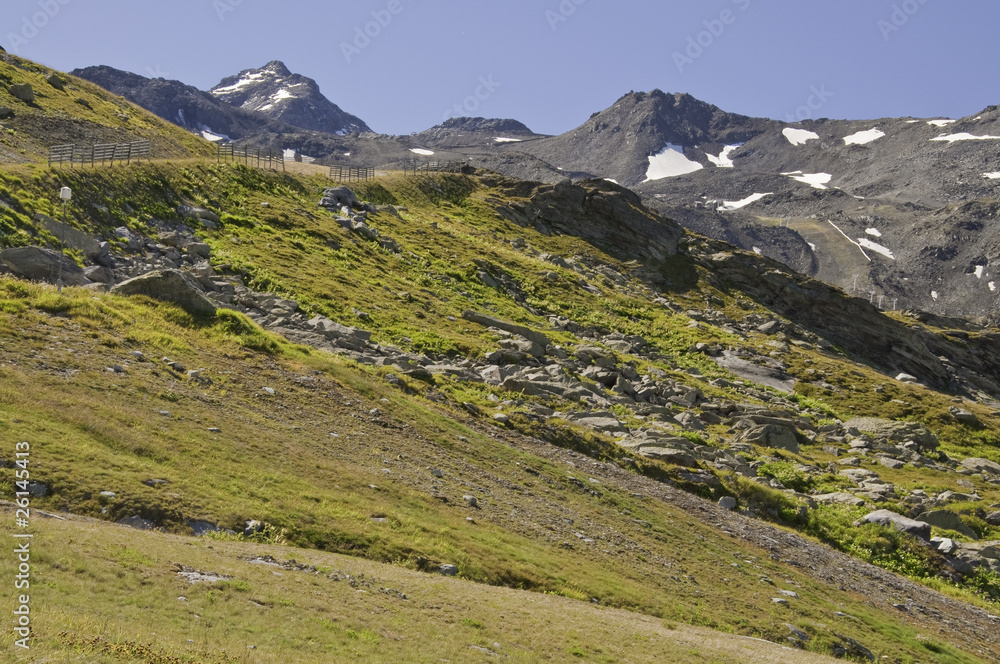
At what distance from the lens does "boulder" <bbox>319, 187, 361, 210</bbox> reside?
7369cm

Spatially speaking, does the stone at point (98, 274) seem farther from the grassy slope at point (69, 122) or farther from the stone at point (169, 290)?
the grassy slope at point (69, 122)

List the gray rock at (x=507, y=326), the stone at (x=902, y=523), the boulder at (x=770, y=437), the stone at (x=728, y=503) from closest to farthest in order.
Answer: the stone at (x=728, y=503) → the stone at (x=902, y=523) → the boulder at (x=770, y=437) → the gray rock at (x=507, y=326)

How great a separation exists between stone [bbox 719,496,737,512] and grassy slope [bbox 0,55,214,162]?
4836 centimetres

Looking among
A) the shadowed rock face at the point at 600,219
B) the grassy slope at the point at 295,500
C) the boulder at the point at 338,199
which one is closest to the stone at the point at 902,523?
the grassy slope at the point at 295,500

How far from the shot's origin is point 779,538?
30438 mm

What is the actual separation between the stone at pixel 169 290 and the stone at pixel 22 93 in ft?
160

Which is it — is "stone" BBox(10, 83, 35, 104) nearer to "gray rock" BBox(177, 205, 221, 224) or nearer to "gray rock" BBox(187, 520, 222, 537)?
"gray rock" BBox(177, 205, 221, 224)

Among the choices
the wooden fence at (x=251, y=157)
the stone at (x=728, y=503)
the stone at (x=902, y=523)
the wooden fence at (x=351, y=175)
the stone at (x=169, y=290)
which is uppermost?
the wooden fence at (x=351, y=175)

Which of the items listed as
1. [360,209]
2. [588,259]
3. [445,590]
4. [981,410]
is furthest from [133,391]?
[588,259]

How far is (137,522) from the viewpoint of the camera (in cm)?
1561

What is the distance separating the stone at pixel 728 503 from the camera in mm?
33094

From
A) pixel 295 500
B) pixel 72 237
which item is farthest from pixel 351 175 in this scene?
pixel 295 500

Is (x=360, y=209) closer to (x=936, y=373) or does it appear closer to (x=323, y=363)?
(x=323, y=363)

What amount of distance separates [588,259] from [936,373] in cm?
4650
